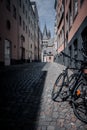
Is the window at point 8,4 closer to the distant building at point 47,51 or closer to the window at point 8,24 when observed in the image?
the window at point 8,24

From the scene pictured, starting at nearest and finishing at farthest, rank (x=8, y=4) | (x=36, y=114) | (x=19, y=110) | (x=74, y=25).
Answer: (x=36, y=114) < (x=19, y=110) < (x=74, y=25) < (x=8, y=4)

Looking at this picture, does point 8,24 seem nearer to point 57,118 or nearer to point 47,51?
point 57,118

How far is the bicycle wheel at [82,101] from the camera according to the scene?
336 cm

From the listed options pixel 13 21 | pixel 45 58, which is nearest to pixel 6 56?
pixel 13 21

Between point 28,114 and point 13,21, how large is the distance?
19.8 meters

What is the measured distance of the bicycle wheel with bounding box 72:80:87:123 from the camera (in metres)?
3.36

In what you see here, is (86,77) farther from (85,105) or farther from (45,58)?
(45,58)

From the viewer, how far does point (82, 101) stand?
3.55 metres

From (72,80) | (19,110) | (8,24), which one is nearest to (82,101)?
(72,80)

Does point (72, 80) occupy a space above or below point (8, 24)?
below

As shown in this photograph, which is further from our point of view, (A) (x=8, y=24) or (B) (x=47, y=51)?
(B) (x=47, y=51)

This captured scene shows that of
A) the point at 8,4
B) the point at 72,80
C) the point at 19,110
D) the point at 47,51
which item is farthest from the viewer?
the point at 47,51

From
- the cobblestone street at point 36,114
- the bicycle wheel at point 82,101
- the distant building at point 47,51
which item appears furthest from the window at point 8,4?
the distant building at point 47,51

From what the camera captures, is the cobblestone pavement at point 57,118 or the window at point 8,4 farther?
the window at point 8,4
